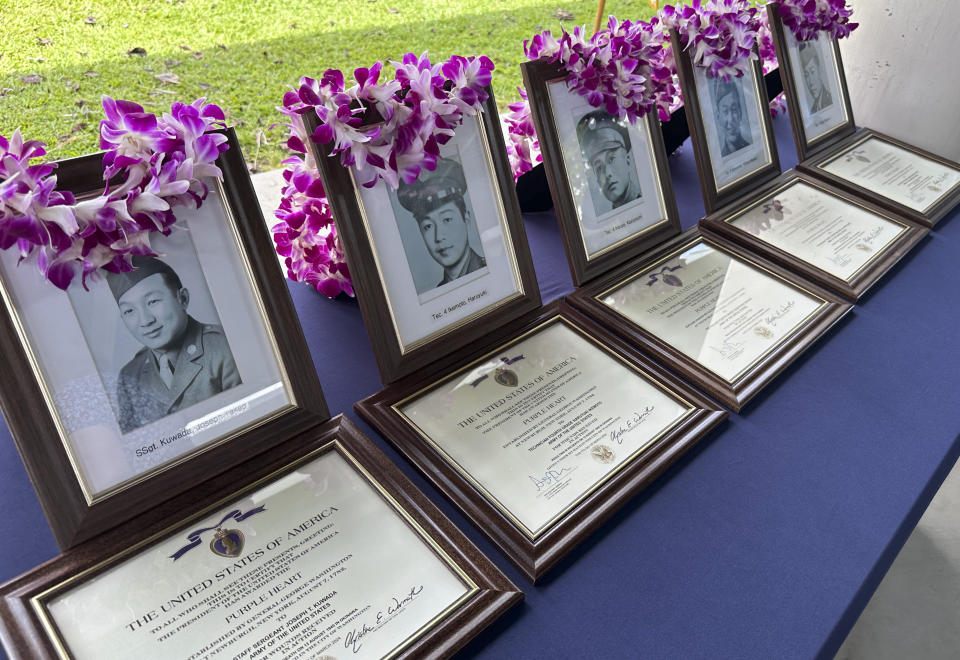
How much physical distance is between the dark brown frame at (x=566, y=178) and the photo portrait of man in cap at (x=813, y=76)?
2.06ft

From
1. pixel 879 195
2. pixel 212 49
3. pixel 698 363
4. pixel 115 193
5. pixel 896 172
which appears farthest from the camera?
pixel 212 49

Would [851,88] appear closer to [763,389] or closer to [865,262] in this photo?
[865,262]

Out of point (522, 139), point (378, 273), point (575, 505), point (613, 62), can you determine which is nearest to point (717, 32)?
point (613, 62)

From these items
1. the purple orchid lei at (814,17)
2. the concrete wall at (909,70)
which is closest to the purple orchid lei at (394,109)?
the purple orchid lei at (814,17)

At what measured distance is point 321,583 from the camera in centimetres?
71

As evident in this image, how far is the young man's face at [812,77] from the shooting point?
5.40 ft

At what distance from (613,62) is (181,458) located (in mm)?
898

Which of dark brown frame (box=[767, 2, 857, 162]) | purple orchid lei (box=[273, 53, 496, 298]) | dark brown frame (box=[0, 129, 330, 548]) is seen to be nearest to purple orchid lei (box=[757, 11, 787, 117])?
dark brown frame (box=[767, 2, 857, 162])

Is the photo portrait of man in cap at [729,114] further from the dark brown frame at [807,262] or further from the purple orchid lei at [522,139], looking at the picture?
the purple orchid lei at [522,139]

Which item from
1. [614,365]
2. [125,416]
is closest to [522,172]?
[614,365]

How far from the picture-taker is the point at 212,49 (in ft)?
12.3

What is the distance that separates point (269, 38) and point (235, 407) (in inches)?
144

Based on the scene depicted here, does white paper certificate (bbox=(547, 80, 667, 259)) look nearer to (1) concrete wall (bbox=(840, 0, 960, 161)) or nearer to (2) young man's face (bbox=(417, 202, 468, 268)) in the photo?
(2) young man's face (bbox=(417, 202, 468, 268))
